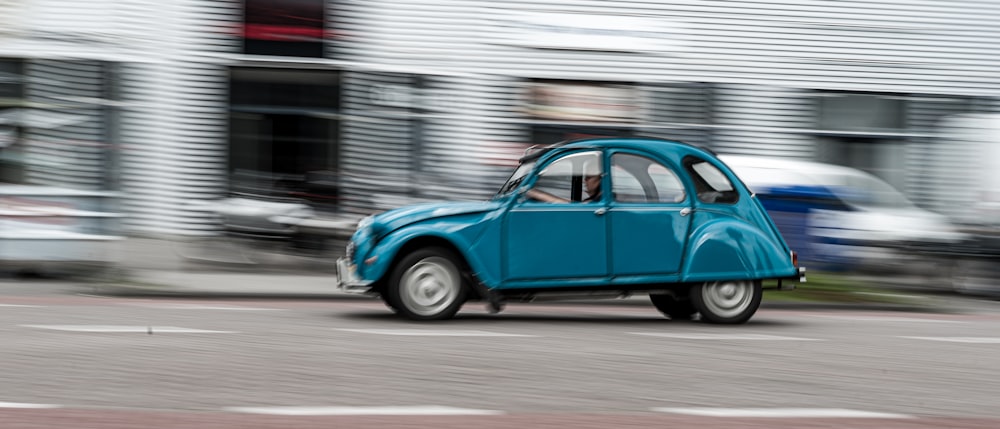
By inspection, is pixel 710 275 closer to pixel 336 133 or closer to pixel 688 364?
pixel 688 364

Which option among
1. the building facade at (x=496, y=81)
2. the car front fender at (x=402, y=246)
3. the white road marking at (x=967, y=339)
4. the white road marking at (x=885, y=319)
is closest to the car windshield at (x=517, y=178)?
the car front fender at (x=402, y=246)

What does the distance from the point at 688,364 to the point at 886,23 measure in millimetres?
12771

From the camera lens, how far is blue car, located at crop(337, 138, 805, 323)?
33.4ft

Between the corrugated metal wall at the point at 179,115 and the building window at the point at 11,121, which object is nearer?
the building window at the point at 11,121

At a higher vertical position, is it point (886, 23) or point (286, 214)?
point (886, 23)

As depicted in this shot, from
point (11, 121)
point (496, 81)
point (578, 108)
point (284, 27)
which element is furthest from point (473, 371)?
point (284, 27)

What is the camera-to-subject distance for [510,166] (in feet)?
61.3

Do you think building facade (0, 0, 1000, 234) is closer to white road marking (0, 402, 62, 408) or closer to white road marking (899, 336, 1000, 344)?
white road marking (899, 336, 1000, 344)

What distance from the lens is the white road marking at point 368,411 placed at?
6.03 metres

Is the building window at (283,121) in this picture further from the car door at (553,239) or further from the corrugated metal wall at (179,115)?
the car door at (553,239)

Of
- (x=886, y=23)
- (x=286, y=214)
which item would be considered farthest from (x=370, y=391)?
(x=886, y=23)

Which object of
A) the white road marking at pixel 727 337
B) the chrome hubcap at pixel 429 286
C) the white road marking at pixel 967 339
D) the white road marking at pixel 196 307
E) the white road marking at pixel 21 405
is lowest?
the white road marking at pixel 196 307

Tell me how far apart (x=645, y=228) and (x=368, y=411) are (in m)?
4.67

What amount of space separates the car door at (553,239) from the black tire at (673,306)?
3.94ft
